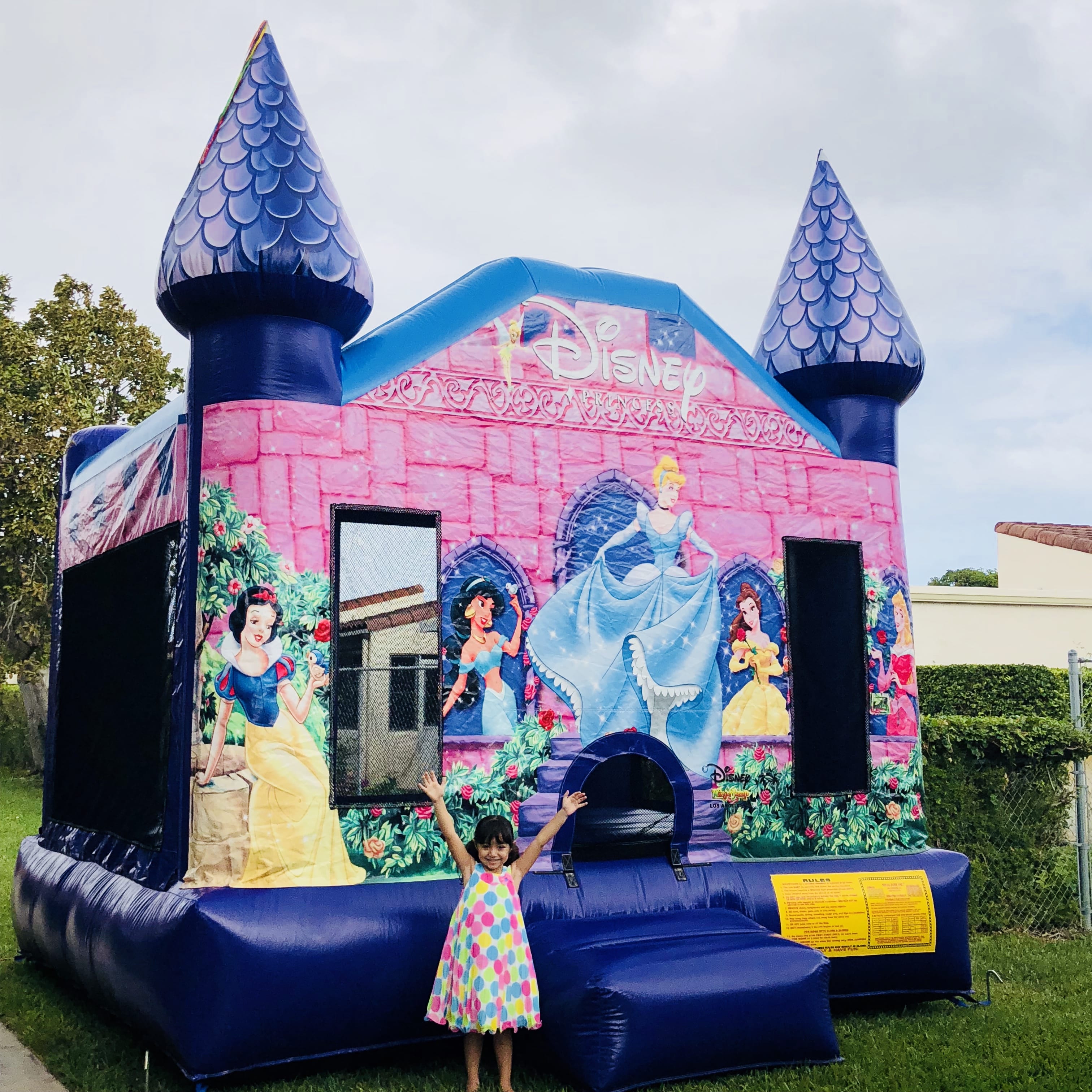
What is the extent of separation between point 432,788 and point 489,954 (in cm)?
71

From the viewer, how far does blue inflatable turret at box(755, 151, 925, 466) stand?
22.1ft

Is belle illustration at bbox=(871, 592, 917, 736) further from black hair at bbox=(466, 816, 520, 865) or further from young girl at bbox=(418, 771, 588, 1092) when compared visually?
black hair at bbox=(466, 816, 520, 865)

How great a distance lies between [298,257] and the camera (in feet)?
17.6

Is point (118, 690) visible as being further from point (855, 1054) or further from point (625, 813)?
point (855, 1054)

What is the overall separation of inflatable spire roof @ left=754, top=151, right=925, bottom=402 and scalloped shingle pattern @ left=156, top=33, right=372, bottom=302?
2.49m

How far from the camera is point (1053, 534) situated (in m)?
20.8

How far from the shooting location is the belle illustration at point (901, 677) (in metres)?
6.55

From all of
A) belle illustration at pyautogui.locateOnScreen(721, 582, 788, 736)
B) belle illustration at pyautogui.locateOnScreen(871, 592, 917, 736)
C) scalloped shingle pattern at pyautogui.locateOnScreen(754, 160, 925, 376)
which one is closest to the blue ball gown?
belle illustration at pyautogui.locateOnScreen(721, 582, 788, 736)

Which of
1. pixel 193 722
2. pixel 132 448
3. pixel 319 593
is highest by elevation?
pixel 132 448

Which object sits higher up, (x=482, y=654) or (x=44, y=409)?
(x=44, y=409)

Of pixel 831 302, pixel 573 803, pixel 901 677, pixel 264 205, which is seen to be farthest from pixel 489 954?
pixel 831 302

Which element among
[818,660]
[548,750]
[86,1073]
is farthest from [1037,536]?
[86,1073]

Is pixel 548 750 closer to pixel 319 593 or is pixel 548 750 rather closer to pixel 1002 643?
pixel 319 593

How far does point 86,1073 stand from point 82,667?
102 inches
